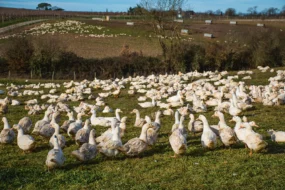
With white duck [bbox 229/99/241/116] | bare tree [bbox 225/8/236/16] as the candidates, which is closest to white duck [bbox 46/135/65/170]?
white duck [bbox 229/99/241/116]

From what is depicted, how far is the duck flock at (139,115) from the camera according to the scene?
898 cm

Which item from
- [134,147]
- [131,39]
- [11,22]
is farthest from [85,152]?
[11,22]

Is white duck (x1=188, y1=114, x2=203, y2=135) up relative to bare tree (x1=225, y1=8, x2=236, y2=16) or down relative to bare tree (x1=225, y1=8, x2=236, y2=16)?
down

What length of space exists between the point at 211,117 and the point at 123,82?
11532mm

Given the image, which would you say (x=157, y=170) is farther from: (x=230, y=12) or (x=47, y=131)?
(x=230, y=12)

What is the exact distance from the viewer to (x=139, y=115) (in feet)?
47.1

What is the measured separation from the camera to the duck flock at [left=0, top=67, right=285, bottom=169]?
898cm

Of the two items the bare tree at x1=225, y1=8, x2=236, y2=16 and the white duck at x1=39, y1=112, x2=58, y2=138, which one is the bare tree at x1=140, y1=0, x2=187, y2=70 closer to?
the white duck at x1=39, y1=112, x2=58, y2=138

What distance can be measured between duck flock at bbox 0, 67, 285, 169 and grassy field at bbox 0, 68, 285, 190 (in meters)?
0.28

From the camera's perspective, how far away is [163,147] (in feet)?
32.8

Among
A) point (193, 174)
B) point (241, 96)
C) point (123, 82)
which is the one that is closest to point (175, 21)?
point (123, 82)

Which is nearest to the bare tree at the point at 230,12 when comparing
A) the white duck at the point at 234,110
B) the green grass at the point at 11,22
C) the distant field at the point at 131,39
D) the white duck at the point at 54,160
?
the distant field at the point at 131,39

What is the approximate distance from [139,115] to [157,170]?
6348mm

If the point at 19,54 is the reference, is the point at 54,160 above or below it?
above
